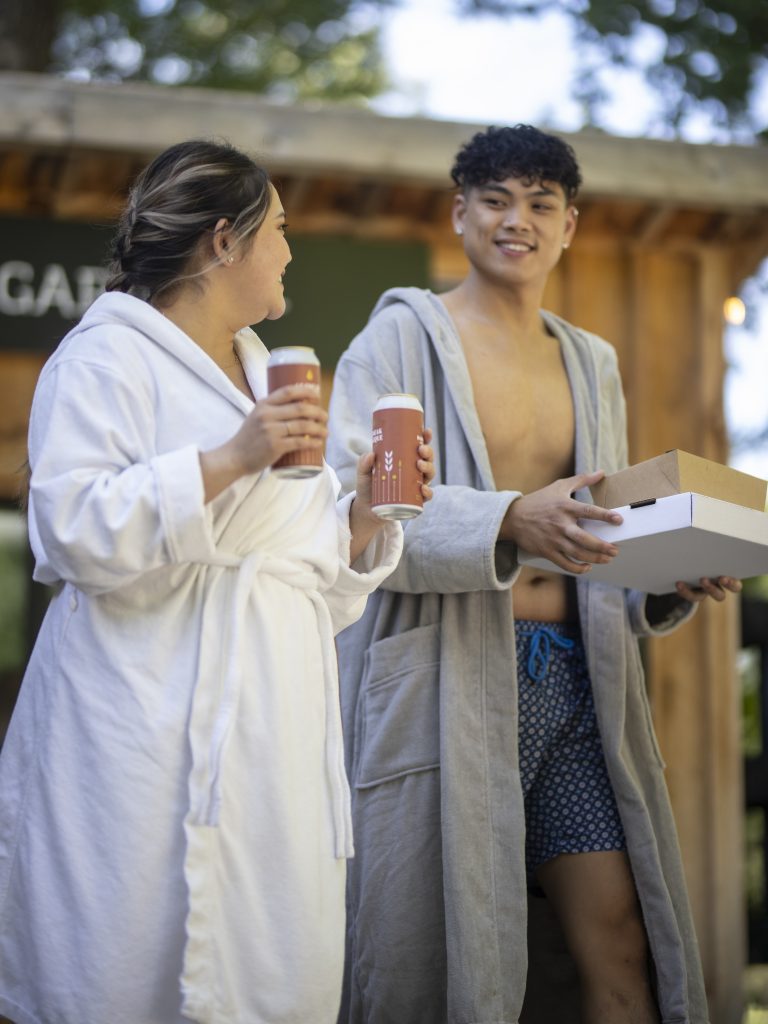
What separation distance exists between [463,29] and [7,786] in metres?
7.43

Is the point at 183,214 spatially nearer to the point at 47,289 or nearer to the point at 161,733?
the point at 161,733

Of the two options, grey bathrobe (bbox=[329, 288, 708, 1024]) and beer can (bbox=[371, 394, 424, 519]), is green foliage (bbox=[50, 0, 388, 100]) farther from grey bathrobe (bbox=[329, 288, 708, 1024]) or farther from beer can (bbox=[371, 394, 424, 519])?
beer can (bbox=[371, 394, 424, 519])

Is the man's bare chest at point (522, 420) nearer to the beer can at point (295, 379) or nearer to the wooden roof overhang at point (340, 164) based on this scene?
the beer can at point (295, 379)

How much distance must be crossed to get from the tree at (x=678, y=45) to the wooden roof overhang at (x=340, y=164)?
307 cm

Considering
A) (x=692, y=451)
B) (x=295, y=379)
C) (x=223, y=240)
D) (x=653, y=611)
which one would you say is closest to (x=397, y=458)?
(x=295, y=379)

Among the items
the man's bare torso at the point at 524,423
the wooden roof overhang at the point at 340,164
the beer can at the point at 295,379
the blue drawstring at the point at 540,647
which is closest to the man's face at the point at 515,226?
the man's bare torso at the point at 524,423

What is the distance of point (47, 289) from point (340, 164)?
111cm

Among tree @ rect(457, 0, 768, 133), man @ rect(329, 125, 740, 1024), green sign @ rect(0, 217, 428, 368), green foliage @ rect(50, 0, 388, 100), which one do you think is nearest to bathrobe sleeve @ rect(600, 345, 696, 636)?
man @ rect(329, 125, 740, 1024)

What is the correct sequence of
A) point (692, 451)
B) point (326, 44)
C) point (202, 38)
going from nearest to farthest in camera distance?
1. point (692, 451)
2. point (202, 38)
3. point (326, 44)

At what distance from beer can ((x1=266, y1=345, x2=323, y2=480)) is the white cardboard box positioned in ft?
2.60

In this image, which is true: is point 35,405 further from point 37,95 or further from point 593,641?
point 37,95

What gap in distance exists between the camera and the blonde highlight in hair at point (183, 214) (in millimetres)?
2203

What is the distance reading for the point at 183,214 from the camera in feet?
7.23

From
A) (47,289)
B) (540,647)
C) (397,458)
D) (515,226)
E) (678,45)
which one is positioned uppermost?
(678,45)
